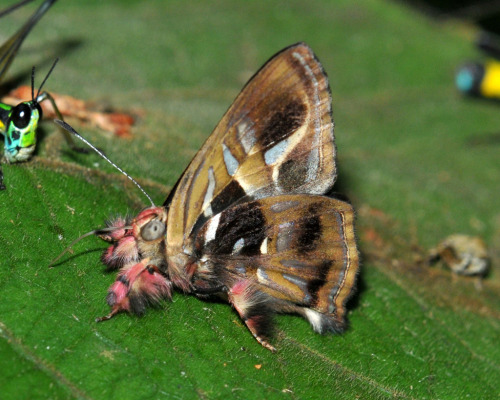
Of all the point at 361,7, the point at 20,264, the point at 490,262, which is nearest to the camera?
the point at 20,264

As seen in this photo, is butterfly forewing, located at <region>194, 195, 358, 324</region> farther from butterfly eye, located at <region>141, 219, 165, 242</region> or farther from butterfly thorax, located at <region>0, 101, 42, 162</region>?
butterfly thorax, located at <region>0, 101, 42, 162</region>

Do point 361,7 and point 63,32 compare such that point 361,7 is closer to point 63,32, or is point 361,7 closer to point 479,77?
point 479,77

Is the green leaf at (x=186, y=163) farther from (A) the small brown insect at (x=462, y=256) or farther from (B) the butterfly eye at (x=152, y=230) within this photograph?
(B) the butterfly eye at (x=152, y=230)

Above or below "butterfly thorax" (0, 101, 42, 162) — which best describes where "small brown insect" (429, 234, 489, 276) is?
below

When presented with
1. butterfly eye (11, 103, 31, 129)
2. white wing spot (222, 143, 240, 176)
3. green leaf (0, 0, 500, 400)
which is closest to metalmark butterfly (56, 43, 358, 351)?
white wing spot (222, 143, 240, 176)

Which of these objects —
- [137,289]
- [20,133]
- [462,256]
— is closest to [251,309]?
[137,289]

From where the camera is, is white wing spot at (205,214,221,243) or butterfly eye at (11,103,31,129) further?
butterfly eye at (11,103,31,129)

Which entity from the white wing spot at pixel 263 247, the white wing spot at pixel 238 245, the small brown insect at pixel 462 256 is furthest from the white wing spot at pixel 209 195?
the small brown insect at pixel 462 256

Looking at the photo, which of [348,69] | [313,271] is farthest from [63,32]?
[313,271]

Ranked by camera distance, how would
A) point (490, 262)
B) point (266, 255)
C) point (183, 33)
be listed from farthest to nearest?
point (183, 33)
point (490, 262)
point (266, 255)
